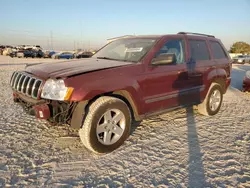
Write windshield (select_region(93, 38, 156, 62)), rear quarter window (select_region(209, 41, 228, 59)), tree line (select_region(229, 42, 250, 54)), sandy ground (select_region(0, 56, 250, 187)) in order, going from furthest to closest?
tree line (select_region(229, 42, 250, 54))
rear quarter window (select_region(209, 41, 228, 59))
windshield (select_region(93, 38, 156, 62))
sandy ground (select_region(0, 56, 250, 187))

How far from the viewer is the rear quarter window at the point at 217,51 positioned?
525cm

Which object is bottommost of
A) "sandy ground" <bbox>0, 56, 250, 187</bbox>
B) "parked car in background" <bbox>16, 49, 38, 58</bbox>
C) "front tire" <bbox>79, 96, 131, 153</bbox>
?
"sandy ground" <bbox>0, 56, 250, 187</bbox>

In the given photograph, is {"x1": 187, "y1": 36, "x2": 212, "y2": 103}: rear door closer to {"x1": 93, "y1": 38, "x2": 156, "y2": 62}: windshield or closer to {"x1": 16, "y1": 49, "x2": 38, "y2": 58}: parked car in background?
{"x1": 93, "y1": 38, "x2": 156, "y2": 62}: windshield

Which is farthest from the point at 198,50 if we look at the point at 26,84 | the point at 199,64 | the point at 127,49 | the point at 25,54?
the point at 25,54

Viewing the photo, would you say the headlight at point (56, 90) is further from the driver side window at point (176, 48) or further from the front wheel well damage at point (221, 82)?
the front wheel well damage at point (221, 82)

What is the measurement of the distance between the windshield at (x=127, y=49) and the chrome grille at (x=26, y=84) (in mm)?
1568

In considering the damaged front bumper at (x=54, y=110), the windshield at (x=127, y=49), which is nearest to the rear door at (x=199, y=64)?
the windshield at (x=127, y=49)

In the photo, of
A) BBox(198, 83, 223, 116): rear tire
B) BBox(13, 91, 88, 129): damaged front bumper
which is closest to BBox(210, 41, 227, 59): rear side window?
BBox(198, 83, 223, 116): rear tire

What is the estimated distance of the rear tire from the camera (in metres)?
5.08

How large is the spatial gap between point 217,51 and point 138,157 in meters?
3.62

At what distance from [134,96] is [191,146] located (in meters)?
1.22

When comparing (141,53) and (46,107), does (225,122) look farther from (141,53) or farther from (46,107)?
(46,107)

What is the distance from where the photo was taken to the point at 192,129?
4.27m

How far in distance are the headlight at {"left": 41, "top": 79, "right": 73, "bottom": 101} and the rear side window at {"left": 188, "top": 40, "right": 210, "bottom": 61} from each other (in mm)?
2798
